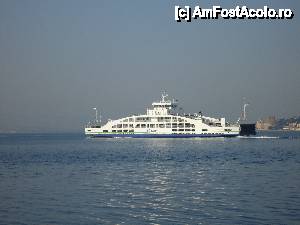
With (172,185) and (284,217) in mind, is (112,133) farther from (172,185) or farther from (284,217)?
(284,217)

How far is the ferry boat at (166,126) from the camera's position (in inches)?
5477

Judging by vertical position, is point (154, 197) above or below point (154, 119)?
below

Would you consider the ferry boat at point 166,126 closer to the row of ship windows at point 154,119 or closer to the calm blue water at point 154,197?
the row of ship windows at point 154,119

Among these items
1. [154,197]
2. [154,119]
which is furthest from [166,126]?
[154,197]

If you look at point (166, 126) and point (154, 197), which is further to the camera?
point (166, 126)

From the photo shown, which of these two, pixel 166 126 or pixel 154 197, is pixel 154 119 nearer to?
pixel 166 126

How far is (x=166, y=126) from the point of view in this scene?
143000mm

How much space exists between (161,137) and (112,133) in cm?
1610

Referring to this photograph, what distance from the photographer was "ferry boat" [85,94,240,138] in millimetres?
139125

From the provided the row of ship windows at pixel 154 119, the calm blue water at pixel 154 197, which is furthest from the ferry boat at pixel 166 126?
the calm blue water at pixel 154 197

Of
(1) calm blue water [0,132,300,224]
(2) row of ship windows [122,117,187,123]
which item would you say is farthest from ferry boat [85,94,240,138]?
(1) calm blue water [0,132,300,224]

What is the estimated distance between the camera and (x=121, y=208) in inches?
948

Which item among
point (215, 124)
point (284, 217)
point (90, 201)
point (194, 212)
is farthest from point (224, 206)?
point (215, 124)

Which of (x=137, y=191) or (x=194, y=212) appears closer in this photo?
(x=194, y=212)
